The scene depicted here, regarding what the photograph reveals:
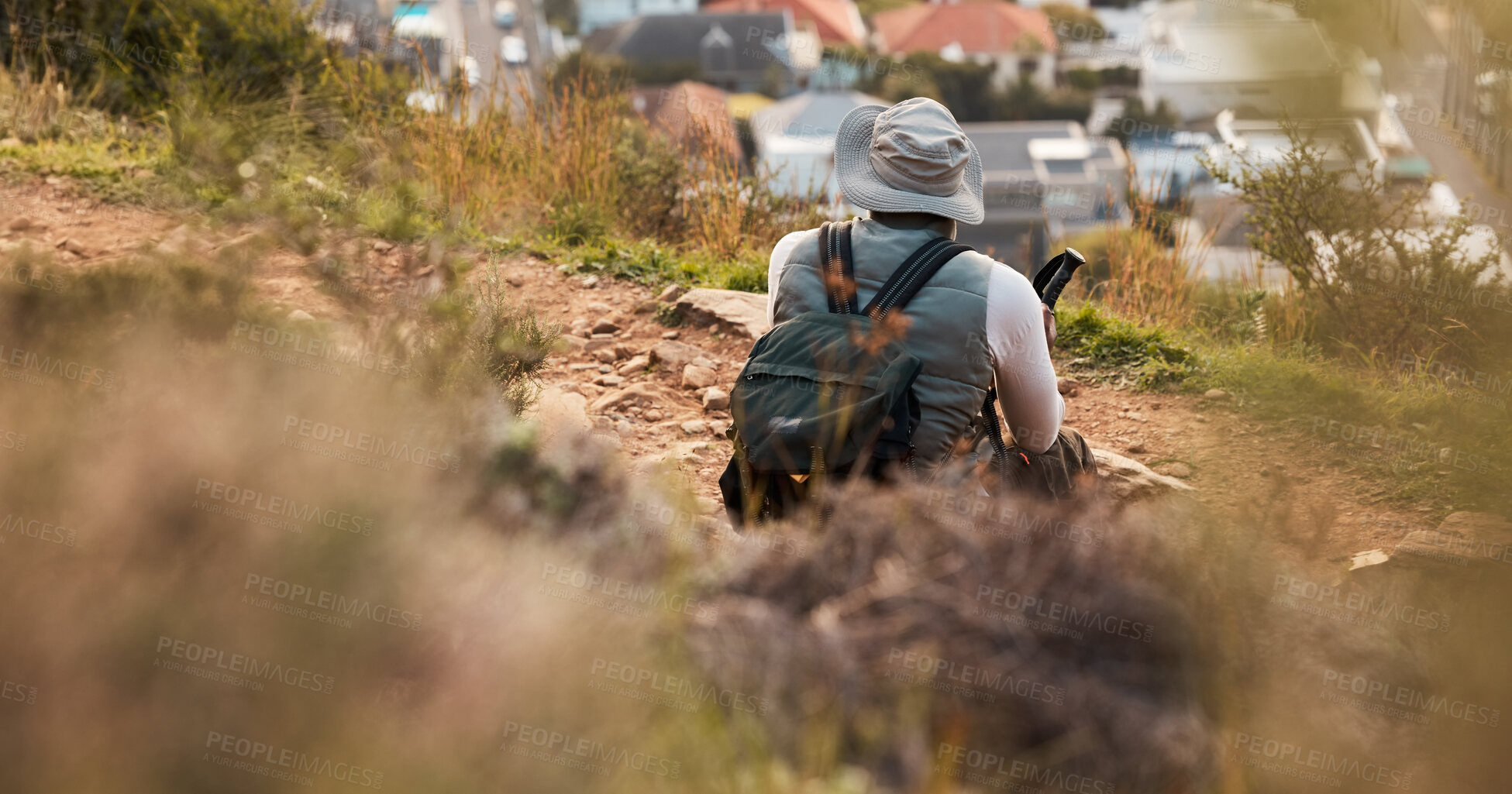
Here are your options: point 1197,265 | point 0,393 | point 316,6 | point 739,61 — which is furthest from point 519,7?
point 0,393

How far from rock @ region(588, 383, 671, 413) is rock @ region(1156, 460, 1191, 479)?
1.89 m

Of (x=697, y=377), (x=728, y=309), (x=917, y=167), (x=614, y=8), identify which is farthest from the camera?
(x=614, y=8)

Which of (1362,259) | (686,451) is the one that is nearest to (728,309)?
(686,451)

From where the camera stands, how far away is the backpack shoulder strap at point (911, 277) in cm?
226

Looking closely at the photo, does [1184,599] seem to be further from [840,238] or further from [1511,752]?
[840,238]

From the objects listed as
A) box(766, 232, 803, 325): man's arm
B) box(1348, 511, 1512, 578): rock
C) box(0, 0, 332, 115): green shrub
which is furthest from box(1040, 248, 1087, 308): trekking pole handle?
box(0, 0, 332, 115): green shrub

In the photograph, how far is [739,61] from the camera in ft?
202

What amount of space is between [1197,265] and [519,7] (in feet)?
165

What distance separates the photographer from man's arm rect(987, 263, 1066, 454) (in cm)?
229

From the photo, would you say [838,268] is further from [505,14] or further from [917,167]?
[505,14]

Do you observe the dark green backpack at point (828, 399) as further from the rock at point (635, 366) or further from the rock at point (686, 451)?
the rock at point (635, 366)

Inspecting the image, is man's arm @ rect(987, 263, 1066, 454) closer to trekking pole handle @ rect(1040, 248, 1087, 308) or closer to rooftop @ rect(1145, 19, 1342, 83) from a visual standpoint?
trekking pole handle @ rect(1040, 248, 1087, 308)

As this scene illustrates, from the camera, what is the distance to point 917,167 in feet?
7.98

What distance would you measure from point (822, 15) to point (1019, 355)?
2941 inches
